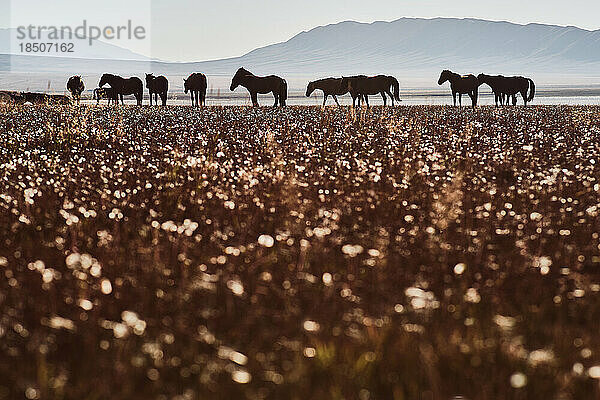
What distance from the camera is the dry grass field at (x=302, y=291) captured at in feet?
10.3

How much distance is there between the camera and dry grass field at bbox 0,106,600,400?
3.15 m

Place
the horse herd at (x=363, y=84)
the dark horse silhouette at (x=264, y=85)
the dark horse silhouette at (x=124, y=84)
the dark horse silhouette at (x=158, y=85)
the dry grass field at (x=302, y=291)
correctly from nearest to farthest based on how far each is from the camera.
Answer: the dry grass field at (x=302, y=291) → the dark horse silhouette at (x=264, y=85) → the horse herd at (x=363, y=84) → the dark horse silhouette at (x=124, y=84) → the dark horse silhouette at (x=158, y=85)

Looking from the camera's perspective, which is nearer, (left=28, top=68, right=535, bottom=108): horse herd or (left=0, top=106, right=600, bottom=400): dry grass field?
(left=0, top=106, right=600, bottom=400): dry grass field

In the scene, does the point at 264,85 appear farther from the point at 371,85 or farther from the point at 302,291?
the point at 302,291

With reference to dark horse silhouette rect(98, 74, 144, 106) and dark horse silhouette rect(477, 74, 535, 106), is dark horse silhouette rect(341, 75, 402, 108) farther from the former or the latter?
dark horse silhouette rect(98, 74, 144, 106)

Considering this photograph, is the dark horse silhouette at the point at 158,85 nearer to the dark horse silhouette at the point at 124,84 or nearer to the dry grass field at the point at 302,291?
the dark horse silhouette at the point at 124,84

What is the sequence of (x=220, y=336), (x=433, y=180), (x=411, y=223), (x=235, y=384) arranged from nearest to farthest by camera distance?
→ (x=235, y=384)
(x=220, y=336)
(x=411, y=223)
(x=433, y=180)

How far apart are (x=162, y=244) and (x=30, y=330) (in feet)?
5.47

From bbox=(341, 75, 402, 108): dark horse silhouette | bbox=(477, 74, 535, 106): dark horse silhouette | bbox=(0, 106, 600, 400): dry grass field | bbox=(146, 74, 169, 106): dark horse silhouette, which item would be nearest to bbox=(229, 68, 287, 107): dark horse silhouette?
bbox=(341, 75, 402, 108): dark horse silhouette

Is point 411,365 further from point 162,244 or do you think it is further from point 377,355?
point 162,244

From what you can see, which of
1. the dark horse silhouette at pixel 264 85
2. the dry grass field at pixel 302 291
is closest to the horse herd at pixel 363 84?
the dark horse silhouette at pixel 264 85

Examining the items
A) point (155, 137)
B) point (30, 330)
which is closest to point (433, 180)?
point (30, 330)

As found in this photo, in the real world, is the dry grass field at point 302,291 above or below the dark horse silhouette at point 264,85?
below

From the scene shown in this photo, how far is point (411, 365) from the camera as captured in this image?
330cm
